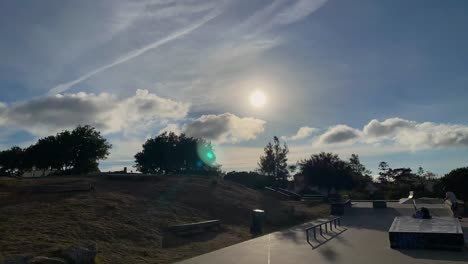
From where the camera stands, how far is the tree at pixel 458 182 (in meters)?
34.8

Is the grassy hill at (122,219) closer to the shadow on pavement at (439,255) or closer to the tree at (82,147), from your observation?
the shadow on pavement at (439,255)

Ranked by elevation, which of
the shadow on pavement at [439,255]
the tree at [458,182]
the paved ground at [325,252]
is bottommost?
the paved ground at [325,252]

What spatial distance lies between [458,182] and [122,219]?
33.6 meters

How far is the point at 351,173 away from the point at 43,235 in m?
33.3

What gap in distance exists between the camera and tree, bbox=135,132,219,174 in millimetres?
54250

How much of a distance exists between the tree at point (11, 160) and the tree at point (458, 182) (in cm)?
5302

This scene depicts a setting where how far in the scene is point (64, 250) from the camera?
8.87 metres

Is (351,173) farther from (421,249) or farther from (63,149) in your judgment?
(63,149)

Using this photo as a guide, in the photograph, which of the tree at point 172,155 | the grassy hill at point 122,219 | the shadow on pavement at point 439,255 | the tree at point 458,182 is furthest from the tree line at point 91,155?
the shadow on pavement at point 439,255

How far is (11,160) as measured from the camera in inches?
2094

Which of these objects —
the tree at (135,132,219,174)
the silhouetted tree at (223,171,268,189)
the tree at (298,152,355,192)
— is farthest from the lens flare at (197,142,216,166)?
the tree at (298,152,355,192)

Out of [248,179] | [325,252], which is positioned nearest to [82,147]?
[248,179]

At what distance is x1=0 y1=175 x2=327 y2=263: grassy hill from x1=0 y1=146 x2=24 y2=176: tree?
3542 centimetres

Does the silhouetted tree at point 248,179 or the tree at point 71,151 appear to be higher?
the tree at point 71,151
